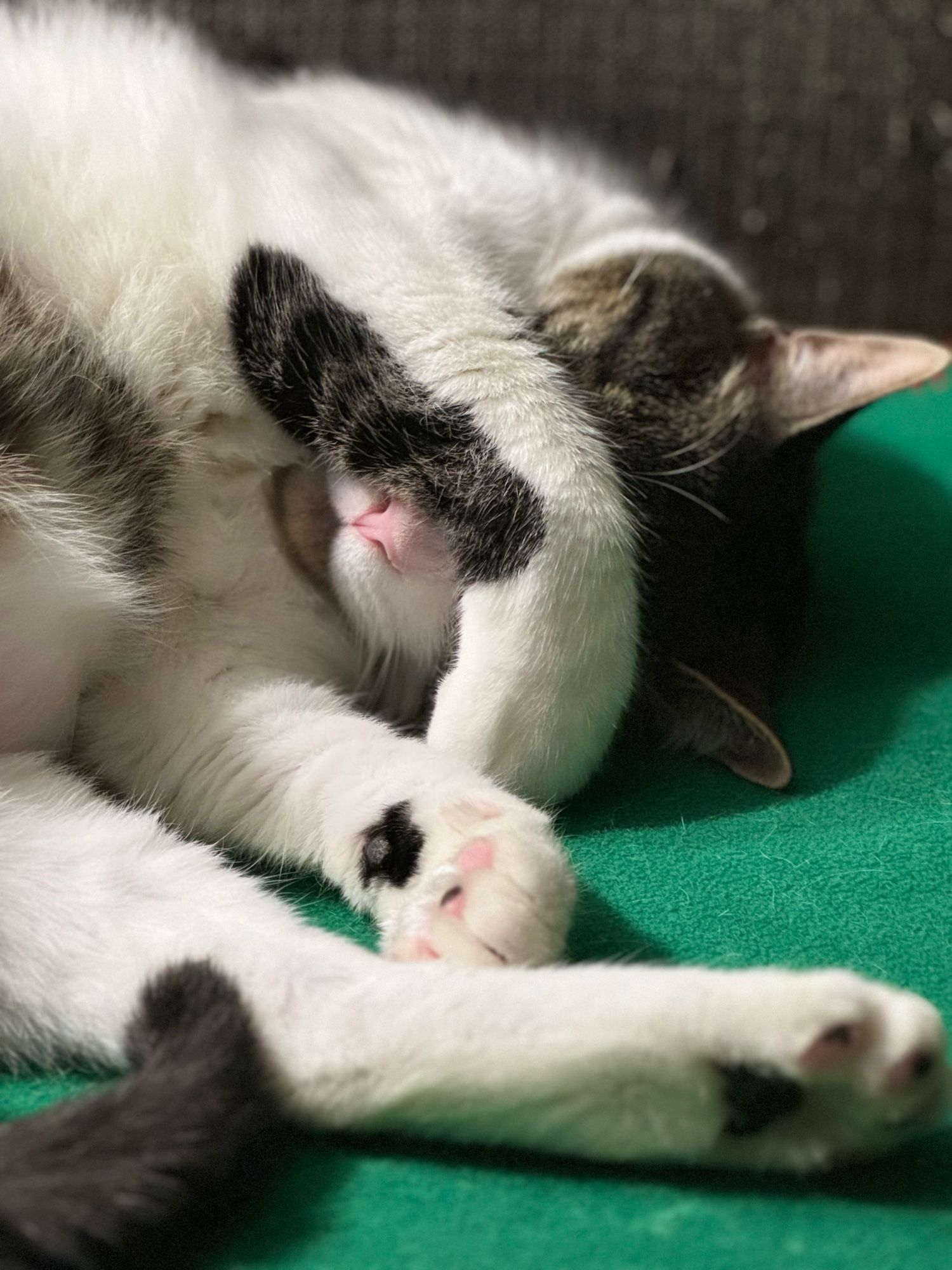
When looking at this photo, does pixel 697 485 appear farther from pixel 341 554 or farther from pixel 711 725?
pixel 341 554

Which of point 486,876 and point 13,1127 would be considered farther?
point 486,876

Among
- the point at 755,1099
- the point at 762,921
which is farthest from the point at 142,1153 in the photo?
the point at 762,921

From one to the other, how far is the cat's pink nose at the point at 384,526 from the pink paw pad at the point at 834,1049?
0.55m

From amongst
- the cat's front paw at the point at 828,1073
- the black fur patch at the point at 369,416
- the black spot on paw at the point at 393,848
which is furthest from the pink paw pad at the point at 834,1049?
the black fur patch at the point at 369,416

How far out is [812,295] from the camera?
7.26 ft

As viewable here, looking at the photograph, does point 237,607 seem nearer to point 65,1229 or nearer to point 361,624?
point 361,624

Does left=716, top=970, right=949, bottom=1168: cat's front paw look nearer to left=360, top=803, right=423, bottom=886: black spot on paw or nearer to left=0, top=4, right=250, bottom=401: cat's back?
left=360, top=803, right=423, bottom=886: black spot on paw

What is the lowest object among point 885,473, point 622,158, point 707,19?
point 885,473

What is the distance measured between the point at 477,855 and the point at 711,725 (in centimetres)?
39

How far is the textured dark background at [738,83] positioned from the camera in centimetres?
199

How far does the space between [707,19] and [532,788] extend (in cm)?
157

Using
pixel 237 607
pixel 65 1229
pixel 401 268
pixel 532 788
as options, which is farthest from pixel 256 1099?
pixel 401 268

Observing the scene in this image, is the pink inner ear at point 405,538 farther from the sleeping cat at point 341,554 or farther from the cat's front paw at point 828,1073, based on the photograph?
the cat's front paw at point 828,1073

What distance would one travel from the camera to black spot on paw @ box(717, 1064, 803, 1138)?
2.04 feet
